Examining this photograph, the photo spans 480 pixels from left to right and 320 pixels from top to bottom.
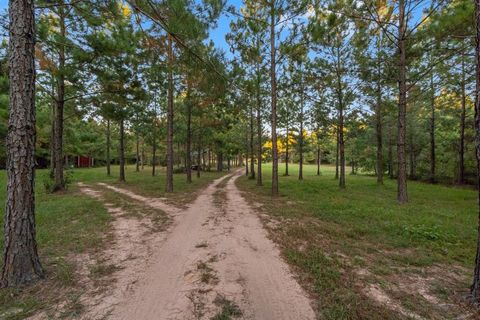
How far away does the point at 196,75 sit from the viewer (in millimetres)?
5246

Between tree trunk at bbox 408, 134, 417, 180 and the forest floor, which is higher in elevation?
tree trunk at bbox 408, 134, 417, 180

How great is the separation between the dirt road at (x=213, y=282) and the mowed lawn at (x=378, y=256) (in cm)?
35

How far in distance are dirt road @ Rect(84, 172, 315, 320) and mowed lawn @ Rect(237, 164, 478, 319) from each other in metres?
0.35

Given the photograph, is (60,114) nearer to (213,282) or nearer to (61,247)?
(61,247)

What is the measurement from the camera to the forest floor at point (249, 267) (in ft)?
8.57

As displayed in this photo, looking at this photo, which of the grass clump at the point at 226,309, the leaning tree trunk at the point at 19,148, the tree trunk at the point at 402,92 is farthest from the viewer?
the tree trunk at the point at 402,92

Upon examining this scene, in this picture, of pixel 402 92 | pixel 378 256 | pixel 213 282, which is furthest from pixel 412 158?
pixel 213 282

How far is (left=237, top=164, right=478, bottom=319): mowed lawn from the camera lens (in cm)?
273

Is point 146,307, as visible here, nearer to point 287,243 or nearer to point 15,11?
point 287,243

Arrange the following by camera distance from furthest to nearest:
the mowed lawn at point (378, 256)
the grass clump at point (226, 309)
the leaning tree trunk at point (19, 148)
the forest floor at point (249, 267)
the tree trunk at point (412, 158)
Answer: the tree trunk at point (412, 158) < the leaning tree trunk at point (19, 148) < the mowed lawn at point (378, 256) < the forest floor at point (249, 267) < the grass clump at point (226, 309)

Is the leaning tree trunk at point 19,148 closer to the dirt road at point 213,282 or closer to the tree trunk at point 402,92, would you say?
the dirt road at point 213,282

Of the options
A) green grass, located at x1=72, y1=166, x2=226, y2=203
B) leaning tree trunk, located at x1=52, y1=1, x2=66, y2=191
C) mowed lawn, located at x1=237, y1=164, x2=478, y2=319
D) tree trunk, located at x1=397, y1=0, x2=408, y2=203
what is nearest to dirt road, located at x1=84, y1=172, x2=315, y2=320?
mowed lawn, located at x1=237, y1=164, x2=478, y2=319

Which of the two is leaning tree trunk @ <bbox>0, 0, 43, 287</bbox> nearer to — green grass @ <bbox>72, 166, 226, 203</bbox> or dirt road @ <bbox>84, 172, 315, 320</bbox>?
dirt road @ <bbox>84, 172, 315, 320</bbox>

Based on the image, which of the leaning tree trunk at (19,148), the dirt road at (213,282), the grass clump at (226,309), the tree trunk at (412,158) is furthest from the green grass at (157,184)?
the tree trunk at (412,158)
